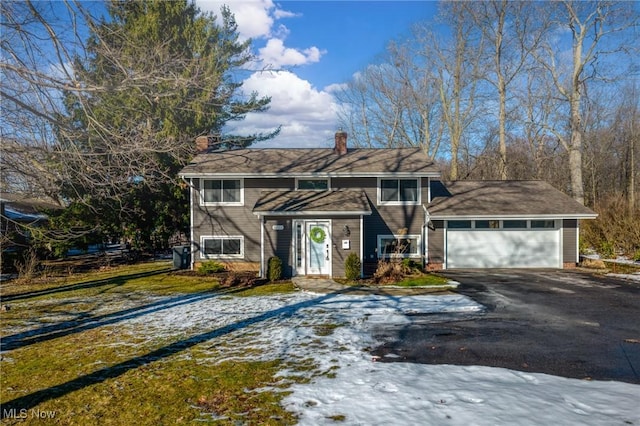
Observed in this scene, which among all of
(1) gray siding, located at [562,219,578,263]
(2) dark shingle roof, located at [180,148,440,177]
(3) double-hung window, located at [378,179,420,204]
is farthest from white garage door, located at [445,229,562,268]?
(2) dark shingle roof, located at [180,148,440,177]

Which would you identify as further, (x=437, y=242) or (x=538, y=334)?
(x=437, y=242)

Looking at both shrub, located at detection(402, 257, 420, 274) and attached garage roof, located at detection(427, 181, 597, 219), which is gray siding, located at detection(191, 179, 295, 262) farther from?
attached garage roof, located at detection(427, 181, 597, 219)

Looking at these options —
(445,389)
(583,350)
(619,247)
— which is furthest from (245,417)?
(619,247)

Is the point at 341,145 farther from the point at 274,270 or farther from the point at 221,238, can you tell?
the point at 274,270

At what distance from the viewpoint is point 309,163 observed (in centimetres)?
1841

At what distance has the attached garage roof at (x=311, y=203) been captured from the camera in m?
15.0

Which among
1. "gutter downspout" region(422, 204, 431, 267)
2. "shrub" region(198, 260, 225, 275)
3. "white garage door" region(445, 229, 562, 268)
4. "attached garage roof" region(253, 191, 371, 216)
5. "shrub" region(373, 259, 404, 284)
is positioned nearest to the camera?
"shrub" region(373, 259, 404, 284)

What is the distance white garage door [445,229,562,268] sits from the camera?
17.2 metres

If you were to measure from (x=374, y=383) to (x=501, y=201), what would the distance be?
1508 centimetres

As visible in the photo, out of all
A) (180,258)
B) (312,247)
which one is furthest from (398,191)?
(180,258)

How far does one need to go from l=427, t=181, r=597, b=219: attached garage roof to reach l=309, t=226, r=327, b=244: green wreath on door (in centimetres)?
490

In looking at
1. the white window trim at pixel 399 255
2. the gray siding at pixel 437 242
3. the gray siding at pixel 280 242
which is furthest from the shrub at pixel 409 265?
the gray siding at pixel 280 242

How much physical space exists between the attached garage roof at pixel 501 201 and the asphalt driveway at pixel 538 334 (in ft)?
15.8

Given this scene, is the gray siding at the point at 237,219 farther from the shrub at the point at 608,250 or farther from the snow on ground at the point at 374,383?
the shrub at the point at 608,250
